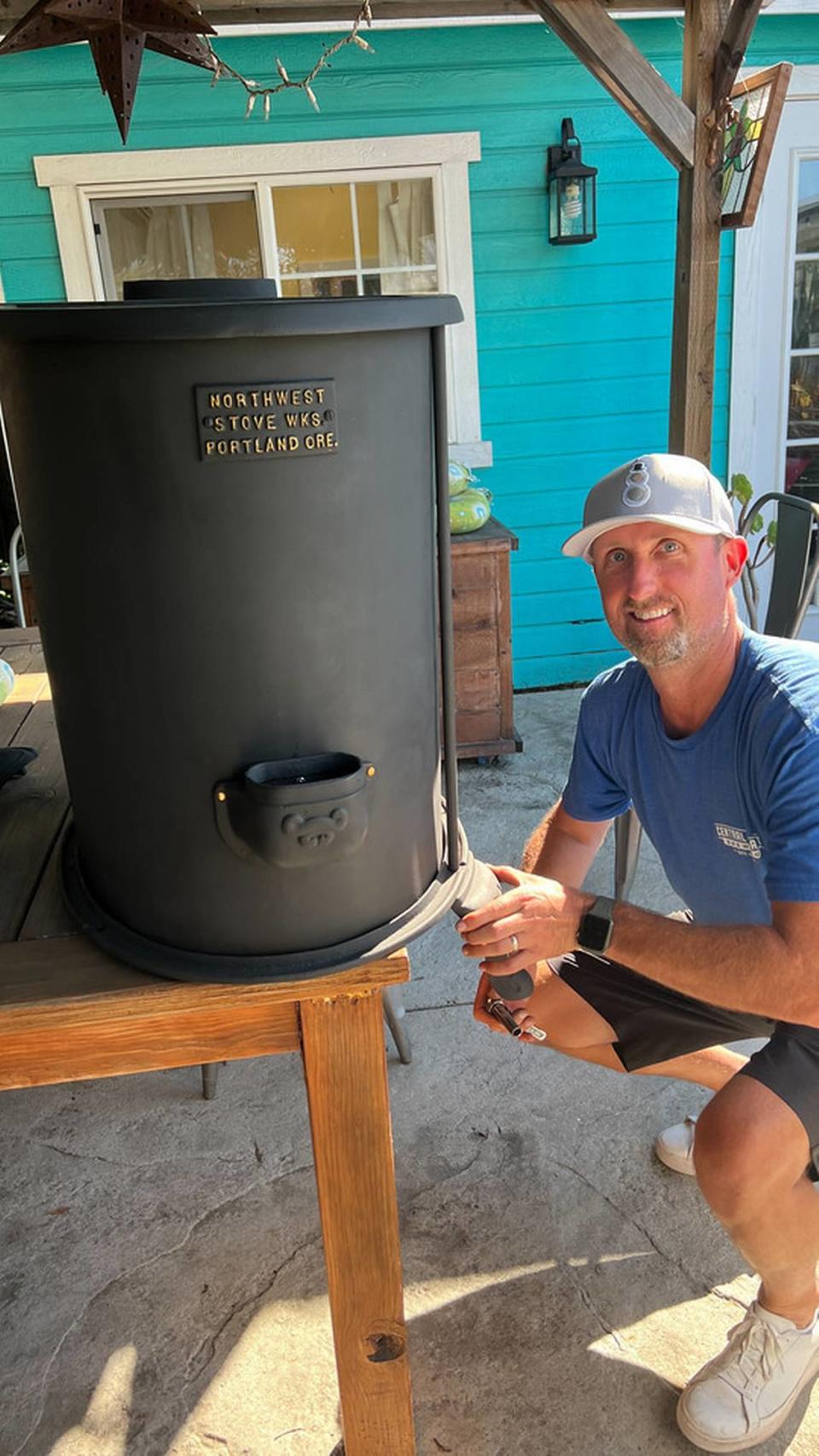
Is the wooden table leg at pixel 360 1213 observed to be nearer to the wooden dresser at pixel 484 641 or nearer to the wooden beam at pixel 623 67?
the wooden dresser at pixel 484 641

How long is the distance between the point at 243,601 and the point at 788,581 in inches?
74.5

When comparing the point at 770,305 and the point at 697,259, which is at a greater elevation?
the point at 697,259

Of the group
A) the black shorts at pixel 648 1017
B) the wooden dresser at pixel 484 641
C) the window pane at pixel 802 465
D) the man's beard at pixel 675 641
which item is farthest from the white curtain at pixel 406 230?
the black shorts at pixel 648 1017

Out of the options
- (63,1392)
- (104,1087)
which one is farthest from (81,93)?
(63,1392)

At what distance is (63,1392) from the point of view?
5.16 feet

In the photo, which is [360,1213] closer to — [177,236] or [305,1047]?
[305,1047]

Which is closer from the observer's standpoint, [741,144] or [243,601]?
[243,601]

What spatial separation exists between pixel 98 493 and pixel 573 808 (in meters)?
1.08

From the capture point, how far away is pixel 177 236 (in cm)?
413

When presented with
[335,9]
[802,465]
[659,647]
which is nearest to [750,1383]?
[659,647]

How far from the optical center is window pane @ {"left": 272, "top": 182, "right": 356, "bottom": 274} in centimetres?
410

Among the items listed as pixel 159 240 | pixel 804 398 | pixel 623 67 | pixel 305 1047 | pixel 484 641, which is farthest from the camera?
pixel 804 398

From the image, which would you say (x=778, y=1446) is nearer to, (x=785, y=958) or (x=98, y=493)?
(x=785, y=958)

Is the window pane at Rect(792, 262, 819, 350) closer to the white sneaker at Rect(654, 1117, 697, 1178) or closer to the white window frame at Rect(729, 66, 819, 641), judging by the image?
the white window frame at Rect(729, 66, 819, 641)
